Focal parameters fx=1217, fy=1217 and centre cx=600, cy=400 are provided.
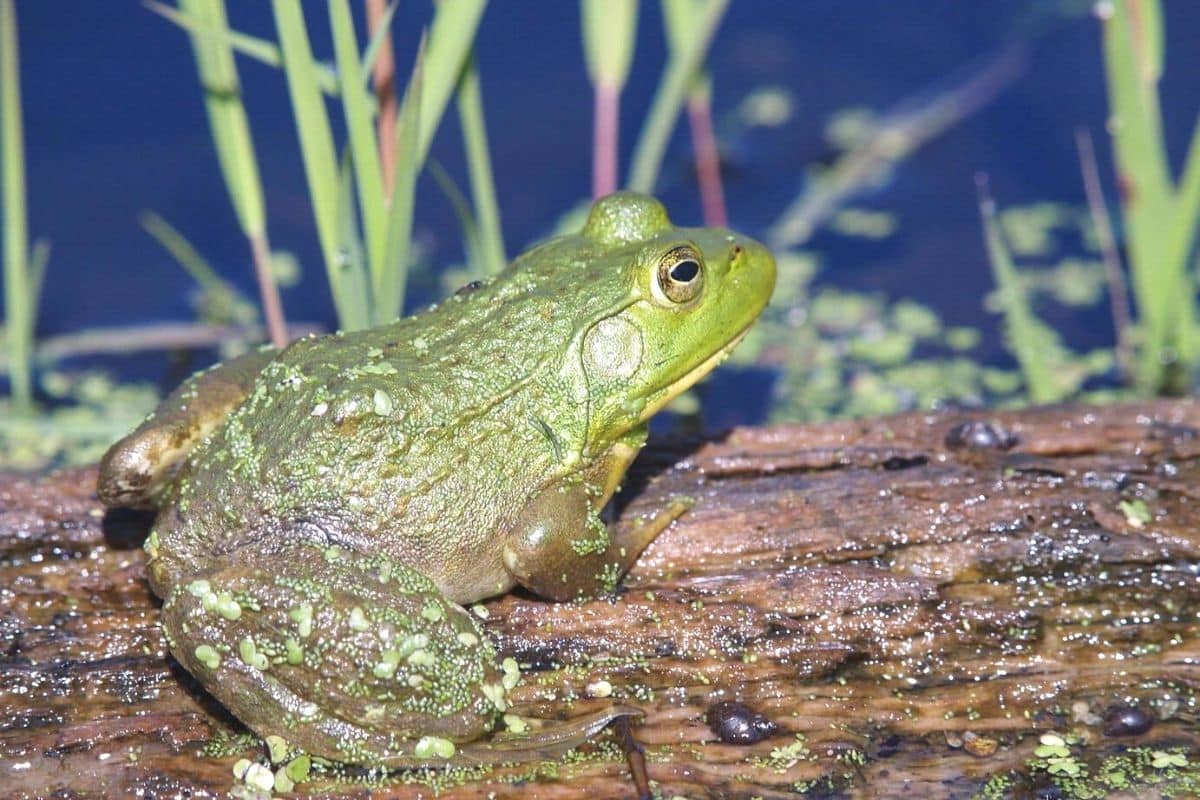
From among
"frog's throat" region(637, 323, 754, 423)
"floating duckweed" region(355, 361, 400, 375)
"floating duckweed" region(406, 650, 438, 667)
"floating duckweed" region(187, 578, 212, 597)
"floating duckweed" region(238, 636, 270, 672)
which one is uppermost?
"floating duckweed" region(355, 361, 400, 375)

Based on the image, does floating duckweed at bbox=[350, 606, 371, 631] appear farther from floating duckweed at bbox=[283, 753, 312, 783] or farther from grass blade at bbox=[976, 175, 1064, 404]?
grass blade at bbox=[976, 175, 1064, 404]

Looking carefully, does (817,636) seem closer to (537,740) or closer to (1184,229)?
(537,740)

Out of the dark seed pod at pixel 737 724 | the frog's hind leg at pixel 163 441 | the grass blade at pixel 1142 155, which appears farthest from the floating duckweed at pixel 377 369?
the grass blade at pixel 1142 155

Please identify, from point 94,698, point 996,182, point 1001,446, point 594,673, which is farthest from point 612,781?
point 996,182

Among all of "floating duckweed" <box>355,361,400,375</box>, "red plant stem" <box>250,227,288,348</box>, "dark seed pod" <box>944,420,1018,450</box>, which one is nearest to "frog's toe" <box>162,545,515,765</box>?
"floating duckweed" <box>355,361,400,375</box>

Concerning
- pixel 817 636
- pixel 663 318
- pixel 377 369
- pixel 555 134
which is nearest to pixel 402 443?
pixel 377 369

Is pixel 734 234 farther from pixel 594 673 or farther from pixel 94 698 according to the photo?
pixel 94 698
